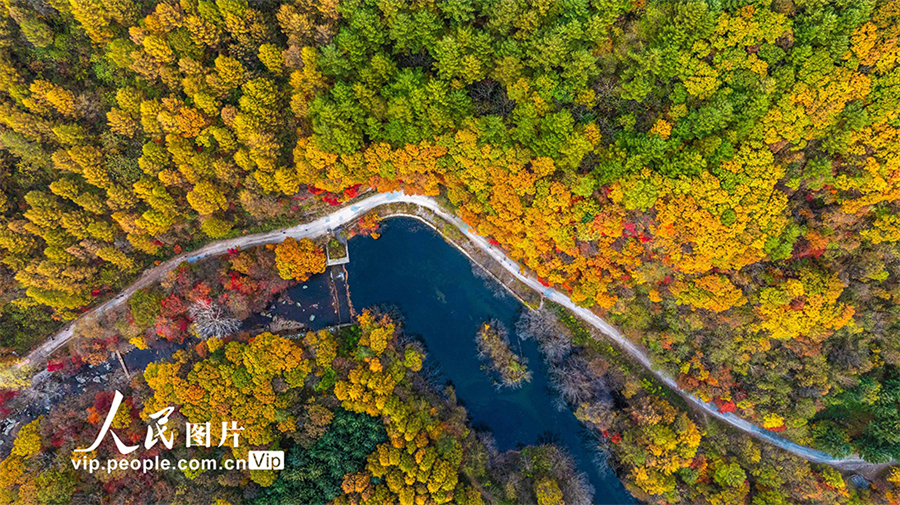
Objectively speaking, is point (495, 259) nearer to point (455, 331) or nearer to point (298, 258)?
point (455, 331)

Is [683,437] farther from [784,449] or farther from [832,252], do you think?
[832,252]

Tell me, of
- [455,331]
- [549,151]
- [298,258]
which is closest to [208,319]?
[298,258]

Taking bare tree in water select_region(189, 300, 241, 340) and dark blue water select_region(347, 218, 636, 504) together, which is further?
dark blue water select_region(347, 218, 636, 504)

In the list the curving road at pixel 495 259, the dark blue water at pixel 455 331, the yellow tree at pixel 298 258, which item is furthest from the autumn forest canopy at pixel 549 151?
the dark blue water at pixel 455 331

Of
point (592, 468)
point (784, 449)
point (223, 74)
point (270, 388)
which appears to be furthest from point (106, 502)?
point (784, 449)

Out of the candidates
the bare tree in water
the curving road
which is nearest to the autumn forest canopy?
the curving road

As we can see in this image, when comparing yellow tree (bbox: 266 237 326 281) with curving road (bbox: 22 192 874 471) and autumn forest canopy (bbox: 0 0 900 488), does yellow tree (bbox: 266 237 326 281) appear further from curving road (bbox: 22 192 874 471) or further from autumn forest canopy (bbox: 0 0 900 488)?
curving road (bbox: 22 192 874 471)

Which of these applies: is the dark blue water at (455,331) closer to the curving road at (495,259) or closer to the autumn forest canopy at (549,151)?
the curving road at (495,259)
